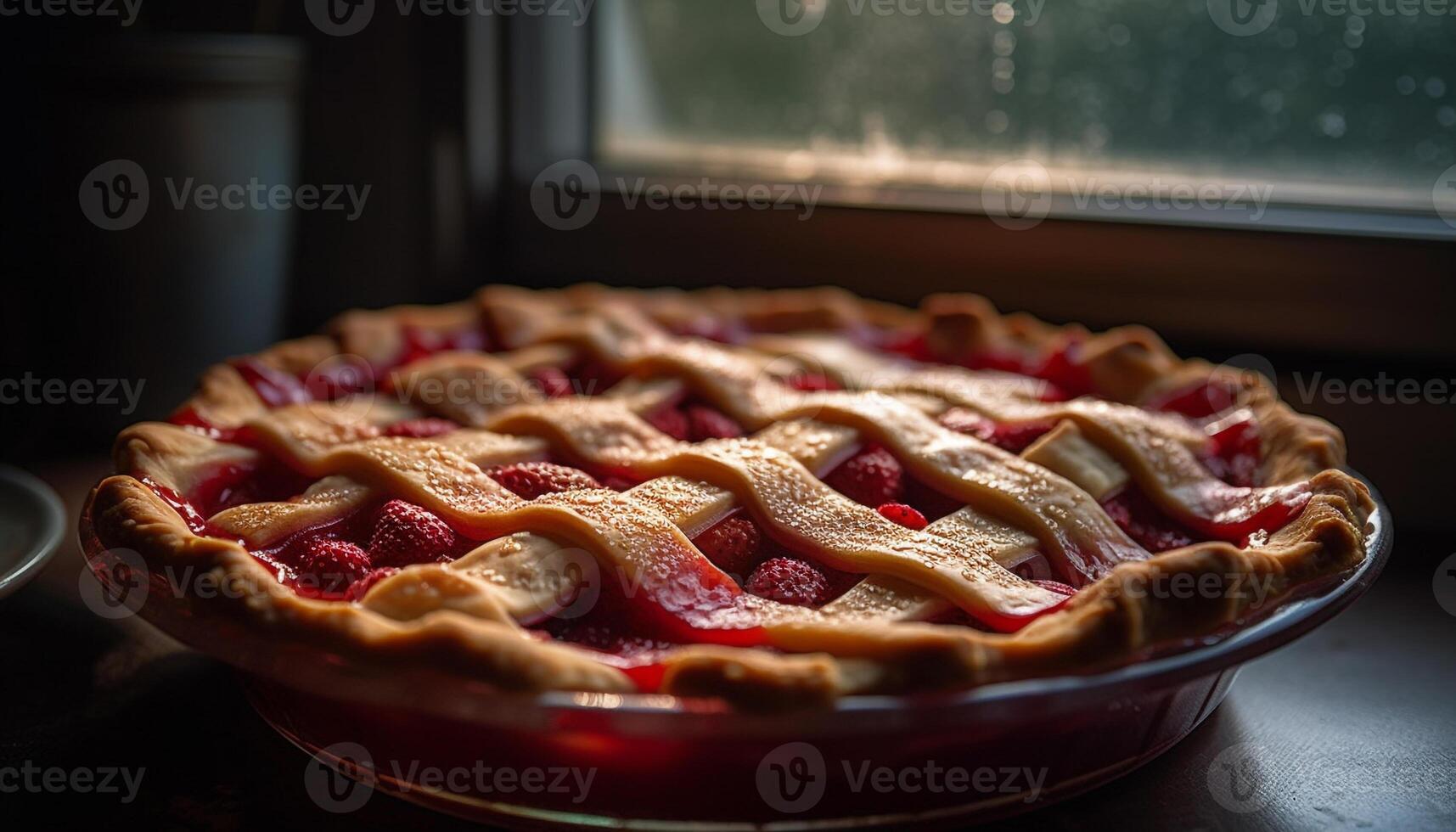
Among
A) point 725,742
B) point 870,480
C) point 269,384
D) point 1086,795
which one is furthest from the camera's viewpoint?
point 269,384

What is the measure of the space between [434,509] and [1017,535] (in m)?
0.43

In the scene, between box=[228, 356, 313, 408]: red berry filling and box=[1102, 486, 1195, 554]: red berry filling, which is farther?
box=[228, 356, 313, 408]: red berry filling

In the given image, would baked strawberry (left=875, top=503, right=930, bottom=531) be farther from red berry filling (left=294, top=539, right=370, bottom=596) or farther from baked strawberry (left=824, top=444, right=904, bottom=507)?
red berry filling (left=294, top=539, right=370, bottom=596)

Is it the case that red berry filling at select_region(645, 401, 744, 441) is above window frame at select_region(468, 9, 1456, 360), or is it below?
below

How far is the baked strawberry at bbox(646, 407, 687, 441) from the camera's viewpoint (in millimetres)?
1221

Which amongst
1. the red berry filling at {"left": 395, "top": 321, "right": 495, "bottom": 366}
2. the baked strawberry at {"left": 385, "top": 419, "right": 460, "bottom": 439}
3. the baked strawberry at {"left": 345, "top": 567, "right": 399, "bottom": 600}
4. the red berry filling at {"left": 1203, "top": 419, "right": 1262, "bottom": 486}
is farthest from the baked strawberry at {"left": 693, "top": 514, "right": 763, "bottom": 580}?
the red berry filling at {"left": 395, "top": 321, "right": 495, "bottom": 366}

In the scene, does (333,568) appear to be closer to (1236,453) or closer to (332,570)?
(332,570)

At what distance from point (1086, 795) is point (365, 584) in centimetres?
49

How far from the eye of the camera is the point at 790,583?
911 mm

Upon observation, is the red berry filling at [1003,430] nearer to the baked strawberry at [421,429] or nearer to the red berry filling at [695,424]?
the red berry filling at [695,424]

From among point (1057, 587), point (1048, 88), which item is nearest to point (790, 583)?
point (1057, 587)

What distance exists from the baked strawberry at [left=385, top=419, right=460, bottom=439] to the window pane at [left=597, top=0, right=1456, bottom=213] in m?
0.83

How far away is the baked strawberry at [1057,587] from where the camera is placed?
0.90 meters

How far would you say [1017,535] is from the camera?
98cm
